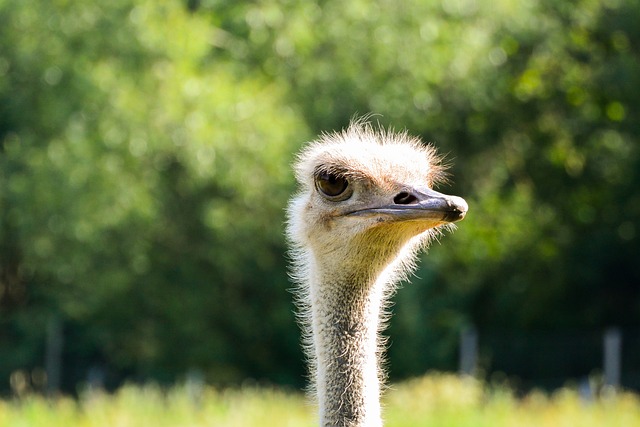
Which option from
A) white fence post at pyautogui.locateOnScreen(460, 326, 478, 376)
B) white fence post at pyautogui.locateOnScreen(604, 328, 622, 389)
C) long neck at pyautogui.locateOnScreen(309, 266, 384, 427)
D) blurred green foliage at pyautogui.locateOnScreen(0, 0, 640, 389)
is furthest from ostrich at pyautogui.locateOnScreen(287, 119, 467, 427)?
white fence post at pyautogui.locateOnScreen(460, 326, 478, 376)

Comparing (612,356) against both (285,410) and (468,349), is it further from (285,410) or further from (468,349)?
(285,410)

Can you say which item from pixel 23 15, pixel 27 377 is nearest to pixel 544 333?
pixel 27 377

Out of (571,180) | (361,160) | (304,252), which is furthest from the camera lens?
(571,180)

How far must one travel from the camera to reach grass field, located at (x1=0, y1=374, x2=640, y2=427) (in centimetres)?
880

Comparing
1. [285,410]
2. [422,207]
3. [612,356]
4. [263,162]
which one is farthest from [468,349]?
[422,207]

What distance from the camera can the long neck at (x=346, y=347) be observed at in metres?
3.04

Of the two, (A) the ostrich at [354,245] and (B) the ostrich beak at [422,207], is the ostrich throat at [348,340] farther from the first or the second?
(B) the ostrich beak at [422,207]

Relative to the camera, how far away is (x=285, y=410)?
30.2 ft

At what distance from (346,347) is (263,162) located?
11490 millimetres

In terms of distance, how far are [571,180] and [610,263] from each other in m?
1.73

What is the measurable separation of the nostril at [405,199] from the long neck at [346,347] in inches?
9.2

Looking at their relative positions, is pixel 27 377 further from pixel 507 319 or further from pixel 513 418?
pixel 513 418

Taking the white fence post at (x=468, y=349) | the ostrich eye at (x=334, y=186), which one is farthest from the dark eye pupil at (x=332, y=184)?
the white fence post at (x=468, y=349)

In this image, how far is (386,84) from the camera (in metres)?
15.8
